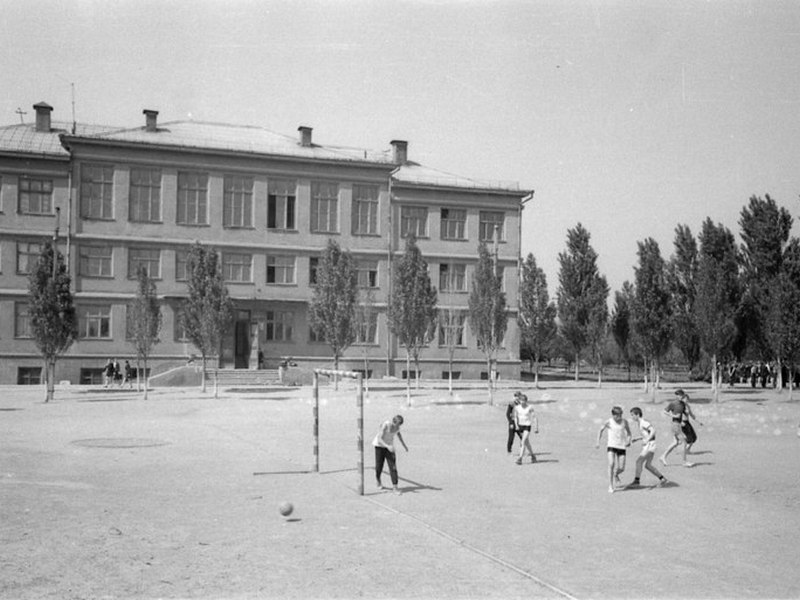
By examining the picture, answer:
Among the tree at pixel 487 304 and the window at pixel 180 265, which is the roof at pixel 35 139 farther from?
the tree at pixel 487 304

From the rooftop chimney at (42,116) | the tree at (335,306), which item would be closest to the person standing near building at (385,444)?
the tree at (335,306)

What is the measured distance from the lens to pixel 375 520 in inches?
493

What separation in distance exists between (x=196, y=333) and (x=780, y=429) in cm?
2528

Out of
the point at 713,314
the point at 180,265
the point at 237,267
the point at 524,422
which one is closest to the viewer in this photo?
the point at 524,422

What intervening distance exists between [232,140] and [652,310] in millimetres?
29560

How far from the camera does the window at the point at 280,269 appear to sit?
54.6m

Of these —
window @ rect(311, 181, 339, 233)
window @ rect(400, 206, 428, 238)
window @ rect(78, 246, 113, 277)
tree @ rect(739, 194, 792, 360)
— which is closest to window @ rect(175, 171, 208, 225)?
window @ rect(78, 246, 113, 277)

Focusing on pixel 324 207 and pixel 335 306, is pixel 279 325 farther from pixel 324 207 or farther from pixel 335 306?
pixel 335 306

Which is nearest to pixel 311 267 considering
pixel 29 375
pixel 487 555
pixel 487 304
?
pixel 29 375

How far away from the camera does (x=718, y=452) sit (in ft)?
73.1

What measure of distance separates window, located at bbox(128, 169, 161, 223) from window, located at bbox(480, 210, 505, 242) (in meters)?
21.3

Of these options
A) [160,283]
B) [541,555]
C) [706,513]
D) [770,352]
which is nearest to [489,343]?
[770,352]

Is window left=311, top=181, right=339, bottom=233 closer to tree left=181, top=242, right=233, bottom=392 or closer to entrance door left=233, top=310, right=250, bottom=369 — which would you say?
entrance door left=233, top=310, right=250, bottom=369

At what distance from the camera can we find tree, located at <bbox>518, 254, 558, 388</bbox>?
5119 centimetres
